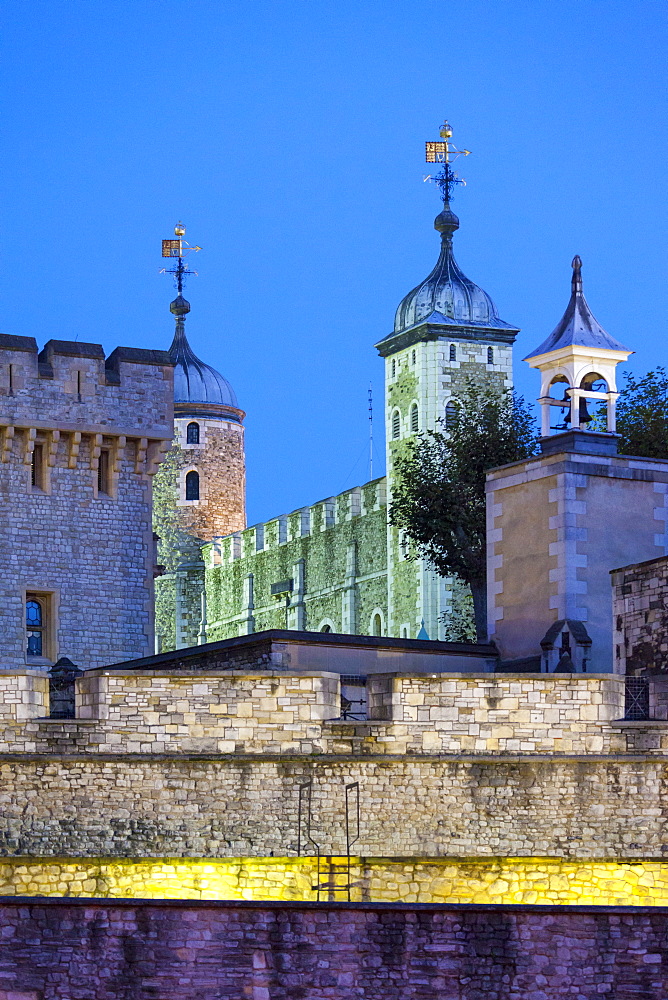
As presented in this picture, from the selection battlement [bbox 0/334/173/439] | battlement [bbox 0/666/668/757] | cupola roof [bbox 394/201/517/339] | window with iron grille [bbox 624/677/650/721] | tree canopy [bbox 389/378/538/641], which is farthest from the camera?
cupola roof [bbox 394/201/517/339]

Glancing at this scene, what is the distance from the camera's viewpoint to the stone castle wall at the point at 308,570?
201ft

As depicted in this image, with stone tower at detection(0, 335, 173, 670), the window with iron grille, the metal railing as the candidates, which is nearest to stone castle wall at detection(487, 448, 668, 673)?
the window with iron grille

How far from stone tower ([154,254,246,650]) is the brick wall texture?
58357 millimetres

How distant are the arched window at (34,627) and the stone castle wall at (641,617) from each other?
1379cm

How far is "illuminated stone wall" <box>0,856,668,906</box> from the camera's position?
19359 mm

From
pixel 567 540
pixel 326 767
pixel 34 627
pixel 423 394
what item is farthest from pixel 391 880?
pixel 423 394

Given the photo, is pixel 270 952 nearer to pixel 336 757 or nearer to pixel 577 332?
pixel 336 757

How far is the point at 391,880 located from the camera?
19.5m

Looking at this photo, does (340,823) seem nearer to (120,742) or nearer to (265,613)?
(120,742)

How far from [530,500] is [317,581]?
38517mm

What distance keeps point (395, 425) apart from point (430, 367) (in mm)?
2648

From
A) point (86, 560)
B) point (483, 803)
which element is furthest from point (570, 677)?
point (86, 560)

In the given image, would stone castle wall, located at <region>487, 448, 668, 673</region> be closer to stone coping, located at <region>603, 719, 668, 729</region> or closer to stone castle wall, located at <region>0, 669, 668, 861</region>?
stone coping, located at <region>603, 719, 668, 729</region>

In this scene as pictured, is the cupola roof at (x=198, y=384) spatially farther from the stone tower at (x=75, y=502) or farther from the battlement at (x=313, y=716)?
the battlement at (x=313, y=716)
